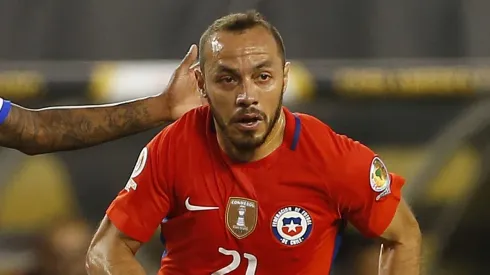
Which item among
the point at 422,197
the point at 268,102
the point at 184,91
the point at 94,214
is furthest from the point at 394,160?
the point at 268,102

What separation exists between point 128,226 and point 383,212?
554 mm

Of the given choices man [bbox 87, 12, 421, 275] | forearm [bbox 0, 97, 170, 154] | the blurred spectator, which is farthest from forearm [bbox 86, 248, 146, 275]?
the blurred spectator

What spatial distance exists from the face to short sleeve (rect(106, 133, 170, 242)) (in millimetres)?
174

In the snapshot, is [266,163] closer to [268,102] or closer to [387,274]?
[268,102]

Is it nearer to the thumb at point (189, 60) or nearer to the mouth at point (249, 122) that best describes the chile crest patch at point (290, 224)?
the mouth at point (249, 122)

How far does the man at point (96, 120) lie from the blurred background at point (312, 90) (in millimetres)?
1096

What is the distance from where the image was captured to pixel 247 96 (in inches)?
86.0

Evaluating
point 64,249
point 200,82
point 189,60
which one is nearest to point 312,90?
point 64,249

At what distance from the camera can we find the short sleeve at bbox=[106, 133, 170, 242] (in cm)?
229

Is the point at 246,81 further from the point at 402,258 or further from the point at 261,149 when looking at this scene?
the point at 402,258

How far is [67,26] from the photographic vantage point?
3977 mm

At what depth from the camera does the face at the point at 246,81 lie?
2.20m

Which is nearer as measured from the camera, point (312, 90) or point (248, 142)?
point (248, 142)

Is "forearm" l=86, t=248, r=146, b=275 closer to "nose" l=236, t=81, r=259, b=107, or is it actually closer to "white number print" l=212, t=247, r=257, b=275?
"white number print" l=212, t=247, r=257, b=275
